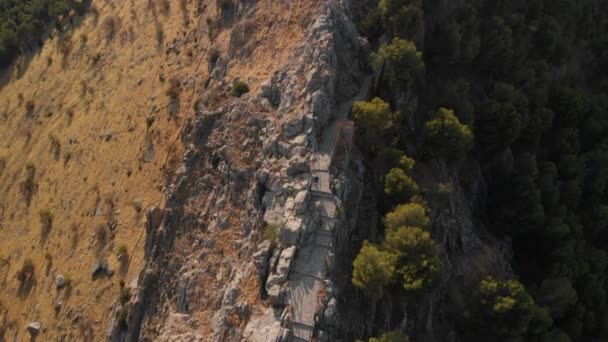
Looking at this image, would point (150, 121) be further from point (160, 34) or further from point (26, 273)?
point (26, 273)

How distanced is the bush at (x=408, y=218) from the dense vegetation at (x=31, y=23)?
5375cm

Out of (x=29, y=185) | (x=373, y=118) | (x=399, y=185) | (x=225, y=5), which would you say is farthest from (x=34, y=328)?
(x=225, y=5)

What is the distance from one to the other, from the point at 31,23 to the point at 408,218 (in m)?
61.2

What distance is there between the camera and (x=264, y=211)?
1339 inches

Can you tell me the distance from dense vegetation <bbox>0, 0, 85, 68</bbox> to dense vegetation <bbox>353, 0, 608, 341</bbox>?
45542 mm

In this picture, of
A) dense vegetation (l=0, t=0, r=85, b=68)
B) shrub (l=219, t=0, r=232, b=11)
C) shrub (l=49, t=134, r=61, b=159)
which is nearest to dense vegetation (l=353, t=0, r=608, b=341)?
shrub (l=219, t=0, r=232, b=11)

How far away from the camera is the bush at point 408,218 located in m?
32.6

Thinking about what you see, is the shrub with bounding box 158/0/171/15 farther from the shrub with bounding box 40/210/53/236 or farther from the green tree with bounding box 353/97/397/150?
the green tree with bounding box 353/97/397/150

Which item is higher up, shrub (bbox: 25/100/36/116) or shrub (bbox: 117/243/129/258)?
shrub (bbox: 25/100/36/116)

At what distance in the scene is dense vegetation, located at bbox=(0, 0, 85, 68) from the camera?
62.7 meters

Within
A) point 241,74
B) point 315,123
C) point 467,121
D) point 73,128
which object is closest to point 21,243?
point 73,128

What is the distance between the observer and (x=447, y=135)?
123 feet

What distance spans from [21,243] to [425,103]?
139ft

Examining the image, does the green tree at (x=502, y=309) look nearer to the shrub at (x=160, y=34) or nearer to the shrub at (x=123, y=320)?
the shrub at (x=123, y=320)
